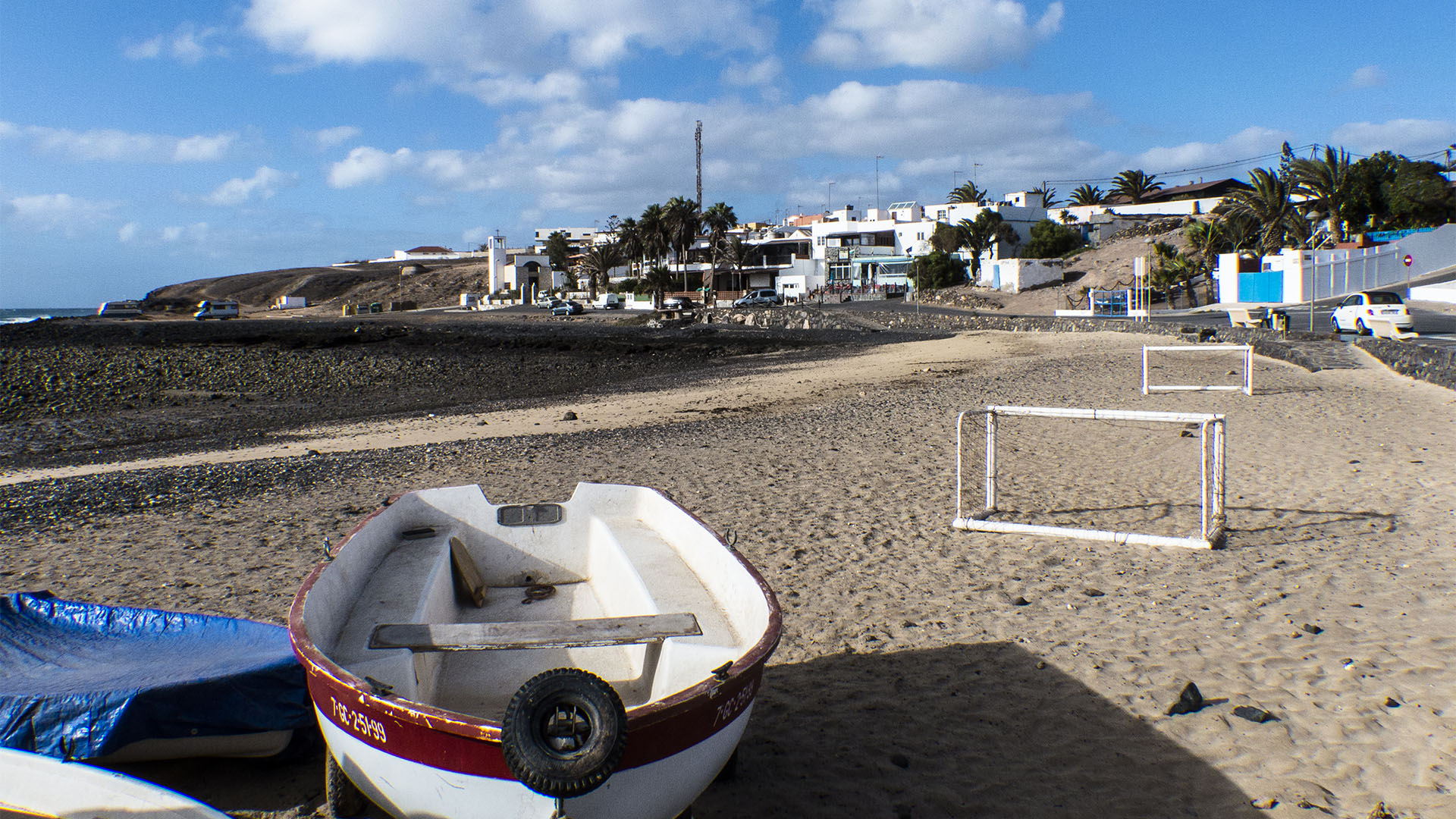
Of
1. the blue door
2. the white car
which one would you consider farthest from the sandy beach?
the blue door

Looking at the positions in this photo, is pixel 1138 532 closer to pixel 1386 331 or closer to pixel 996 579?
pixel 996 579

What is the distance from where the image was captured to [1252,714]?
4484 mm

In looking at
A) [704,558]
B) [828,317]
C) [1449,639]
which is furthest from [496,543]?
[828,317]

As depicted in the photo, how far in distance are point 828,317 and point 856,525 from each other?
1728 inches

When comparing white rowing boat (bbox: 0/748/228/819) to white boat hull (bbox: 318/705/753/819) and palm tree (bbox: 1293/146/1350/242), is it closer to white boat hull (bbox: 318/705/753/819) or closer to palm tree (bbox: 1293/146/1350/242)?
white boat hull (bbox: 318/705/753/819)

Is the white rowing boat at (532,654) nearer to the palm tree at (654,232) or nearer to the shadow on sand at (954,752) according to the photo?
the shadow on sand at (954,752)

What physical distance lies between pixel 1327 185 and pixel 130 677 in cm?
6201

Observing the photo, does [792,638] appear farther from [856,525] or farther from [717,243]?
[717,243]

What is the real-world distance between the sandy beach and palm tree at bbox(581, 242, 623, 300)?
281 feet

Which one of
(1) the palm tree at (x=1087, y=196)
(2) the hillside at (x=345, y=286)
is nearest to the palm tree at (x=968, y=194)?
(1) the palm tree at (x=1087, y=196)

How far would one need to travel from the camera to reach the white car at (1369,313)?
25516 mm

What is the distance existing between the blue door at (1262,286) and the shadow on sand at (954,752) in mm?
44690

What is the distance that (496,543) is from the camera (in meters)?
6.18

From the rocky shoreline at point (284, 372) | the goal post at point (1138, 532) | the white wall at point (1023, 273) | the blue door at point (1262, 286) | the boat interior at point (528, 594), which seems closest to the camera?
the boat interior at point (528, 594)
